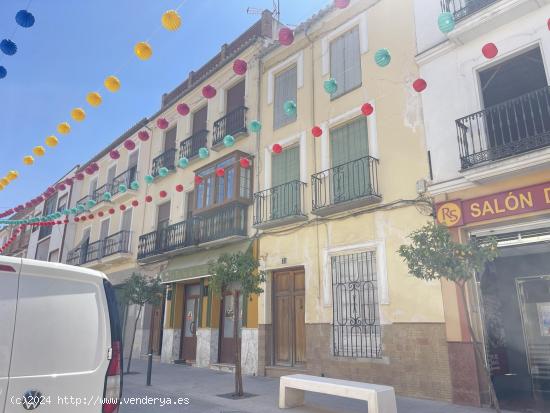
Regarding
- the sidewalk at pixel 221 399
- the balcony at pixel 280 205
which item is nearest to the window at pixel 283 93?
the balcony at pixel 280 205

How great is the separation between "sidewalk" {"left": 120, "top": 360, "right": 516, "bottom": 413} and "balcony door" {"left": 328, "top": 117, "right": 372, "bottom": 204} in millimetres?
4343

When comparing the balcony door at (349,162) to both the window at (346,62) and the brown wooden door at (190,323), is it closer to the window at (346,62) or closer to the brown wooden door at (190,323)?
the window at (346,62)

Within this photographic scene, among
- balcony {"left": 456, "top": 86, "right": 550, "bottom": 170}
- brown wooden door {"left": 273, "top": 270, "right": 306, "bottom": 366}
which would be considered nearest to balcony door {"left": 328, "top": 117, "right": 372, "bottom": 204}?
balcony {"left": 456, "top": 86, "right": 550, "bottom": 170}

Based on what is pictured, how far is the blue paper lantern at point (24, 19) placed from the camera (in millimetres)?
5600

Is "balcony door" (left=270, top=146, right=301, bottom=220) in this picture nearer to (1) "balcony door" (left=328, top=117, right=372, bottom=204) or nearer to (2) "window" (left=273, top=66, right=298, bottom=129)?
(2) "window" (left=273, top=66, right=298, bottom=129)

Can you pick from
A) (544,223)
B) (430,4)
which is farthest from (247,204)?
(544,223)

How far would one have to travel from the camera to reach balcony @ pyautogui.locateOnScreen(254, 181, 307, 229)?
1101cm

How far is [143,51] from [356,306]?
6.76m

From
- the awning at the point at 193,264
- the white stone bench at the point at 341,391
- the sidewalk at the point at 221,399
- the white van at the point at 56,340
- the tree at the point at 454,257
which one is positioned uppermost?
the awning at the point at 193,264

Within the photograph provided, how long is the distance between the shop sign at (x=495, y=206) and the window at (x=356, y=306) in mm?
1997

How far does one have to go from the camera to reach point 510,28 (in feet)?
25.5

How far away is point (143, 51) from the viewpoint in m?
6.15

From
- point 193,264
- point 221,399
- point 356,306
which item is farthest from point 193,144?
point 221,399

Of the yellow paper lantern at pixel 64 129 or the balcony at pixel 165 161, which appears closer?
the yellow paper lantern at pixel 64 129
